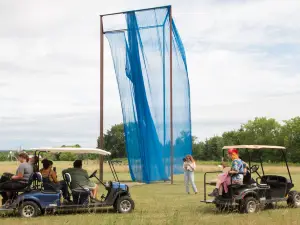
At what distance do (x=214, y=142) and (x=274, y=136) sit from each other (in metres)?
15.3

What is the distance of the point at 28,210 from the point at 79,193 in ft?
3.93

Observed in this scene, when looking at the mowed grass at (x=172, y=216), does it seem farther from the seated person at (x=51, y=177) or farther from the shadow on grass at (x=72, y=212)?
the seated person at (x=51, y=177)

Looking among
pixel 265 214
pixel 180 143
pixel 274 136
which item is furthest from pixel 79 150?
pixel 274 136

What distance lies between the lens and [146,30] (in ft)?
83.9

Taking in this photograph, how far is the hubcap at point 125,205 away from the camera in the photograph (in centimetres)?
1322

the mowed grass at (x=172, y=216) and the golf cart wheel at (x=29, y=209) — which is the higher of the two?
the golf cart wheel at (x=29, y=209)

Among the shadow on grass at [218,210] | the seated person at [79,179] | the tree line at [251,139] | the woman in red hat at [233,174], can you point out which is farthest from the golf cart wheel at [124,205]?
the tree line at [251,139]

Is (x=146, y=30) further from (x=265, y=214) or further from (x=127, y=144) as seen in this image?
(x=265, y=214)

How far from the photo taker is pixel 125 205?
523 inches

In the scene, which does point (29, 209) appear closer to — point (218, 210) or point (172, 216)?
point (172, 216)

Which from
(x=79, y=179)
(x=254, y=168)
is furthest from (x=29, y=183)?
(x=254, y=168)

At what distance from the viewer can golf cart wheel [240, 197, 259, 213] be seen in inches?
500

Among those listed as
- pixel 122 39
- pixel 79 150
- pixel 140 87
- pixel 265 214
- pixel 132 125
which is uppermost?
pixel 122 39

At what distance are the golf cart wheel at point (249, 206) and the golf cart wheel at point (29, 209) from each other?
462 centimetres
